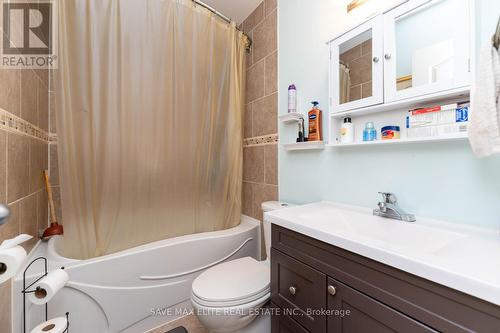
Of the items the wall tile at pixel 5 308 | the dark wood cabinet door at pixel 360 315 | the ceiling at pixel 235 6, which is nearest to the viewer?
the dark wood cabinet door at pixel 360 315

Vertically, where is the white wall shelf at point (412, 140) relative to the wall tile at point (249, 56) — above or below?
below

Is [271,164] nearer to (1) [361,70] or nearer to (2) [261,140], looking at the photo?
(2) [261,140]

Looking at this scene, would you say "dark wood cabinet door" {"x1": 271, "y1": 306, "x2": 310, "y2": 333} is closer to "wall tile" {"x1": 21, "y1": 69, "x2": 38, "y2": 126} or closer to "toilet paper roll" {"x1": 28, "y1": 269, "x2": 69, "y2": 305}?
"toilet paper roll" {"x1": 28, "y1": 269, "x2": 69, "y2": 305}

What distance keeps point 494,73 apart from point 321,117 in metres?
0.74

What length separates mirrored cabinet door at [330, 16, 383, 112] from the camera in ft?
3.26

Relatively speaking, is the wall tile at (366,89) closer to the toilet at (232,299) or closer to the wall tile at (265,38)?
the wall tile at (265,38)

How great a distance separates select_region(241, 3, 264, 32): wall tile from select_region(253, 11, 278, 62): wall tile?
62 mm

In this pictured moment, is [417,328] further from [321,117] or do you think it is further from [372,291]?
[321,117]

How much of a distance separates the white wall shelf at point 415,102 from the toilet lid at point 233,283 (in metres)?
1.03

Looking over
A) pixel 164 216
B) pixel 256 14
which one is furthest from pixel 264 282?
pixel 256 14

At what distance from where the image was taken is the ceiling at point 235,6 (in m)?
1.81

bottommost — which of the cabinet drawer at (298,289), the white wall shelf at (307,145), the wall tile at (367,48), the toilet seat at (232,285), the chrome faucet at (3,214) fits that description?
the toilet seat at (232,285)

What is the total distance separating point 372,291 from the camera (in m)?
0.64

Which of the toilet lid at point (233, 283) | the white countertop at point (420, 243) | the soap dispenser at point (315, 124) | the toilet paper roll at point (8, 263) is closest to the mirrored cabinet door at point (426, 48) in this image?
the soap dispenser at point (315, 124)
